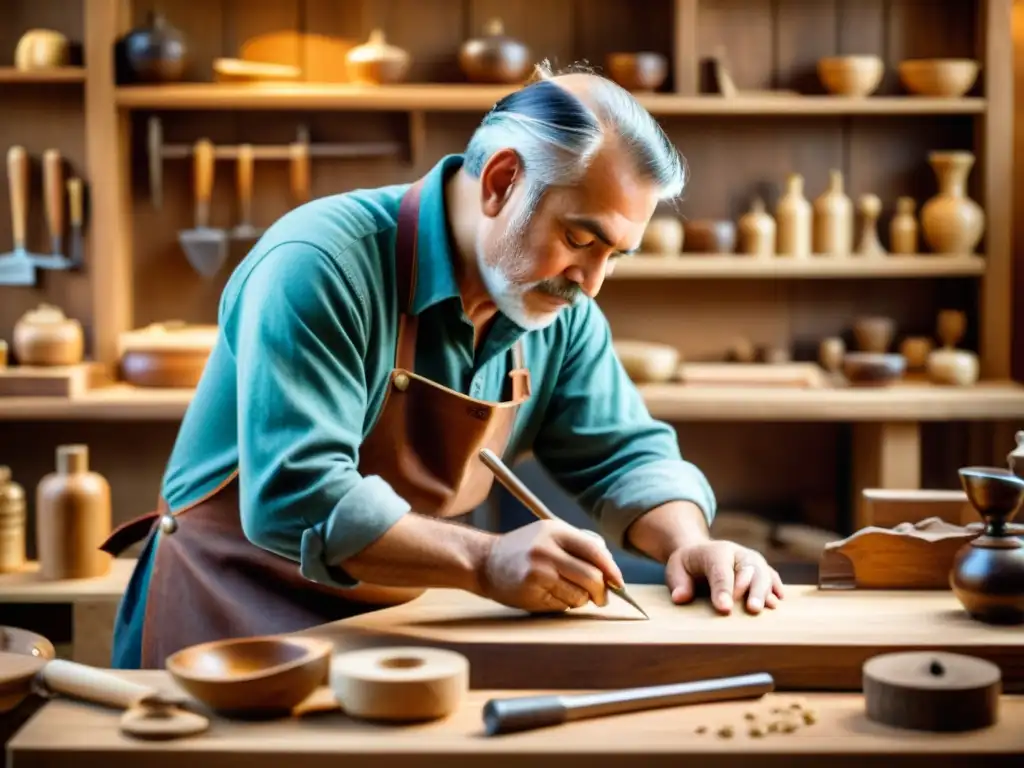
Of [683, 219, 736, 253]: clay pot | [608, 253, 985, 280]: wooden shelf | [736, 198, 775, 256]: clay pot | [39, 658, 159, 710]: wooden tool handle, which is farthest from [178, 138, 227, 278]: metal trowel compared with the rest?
[39, 658, 159, 710]: wooden tool handle

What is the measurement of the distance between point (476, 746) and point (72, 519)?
8.07 feet

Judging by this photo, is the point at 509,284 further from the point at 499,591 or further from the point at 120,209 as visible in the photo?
the point at 120,209

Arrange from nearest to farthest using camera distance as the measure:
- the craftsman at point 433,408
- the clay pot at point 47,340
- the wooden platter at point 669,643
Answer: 1. the wooden platter at point 669,643
2. the craftsman at point 433,408
3. the clay pot at point 47,340

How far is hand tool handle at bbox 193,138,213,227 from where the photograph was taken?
470cm

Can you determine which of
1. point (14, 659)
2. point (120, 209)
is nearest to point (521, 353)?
point (14, 659)

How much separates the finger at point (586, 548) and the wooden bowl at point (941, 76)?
3261 millimetres

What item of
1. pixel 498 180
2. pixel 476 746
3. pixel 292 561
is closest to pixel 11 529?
pixel 292 561

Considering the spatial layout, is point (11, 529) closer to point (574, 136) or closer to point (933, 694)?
point (574, 136)

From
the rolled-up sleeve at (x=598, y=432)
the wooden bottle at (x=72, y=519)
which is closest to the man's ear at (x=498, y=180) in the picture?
the rolled-up sleeve at (x=598, y=432)

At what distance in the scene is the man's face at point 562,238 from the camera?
211cm

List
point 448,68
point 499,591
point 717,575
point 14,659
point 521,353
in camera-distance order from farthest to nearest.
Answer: point 448,68 < point 521,353 < point 717,575 < point 499,591 < point 14,659

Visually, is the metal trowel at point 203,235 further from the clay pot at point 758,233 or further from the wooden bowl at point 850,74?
the wooden bowl at point 850,74

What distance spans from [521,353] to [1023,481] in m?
0.94

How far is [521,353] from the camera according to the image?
8.25 feet
